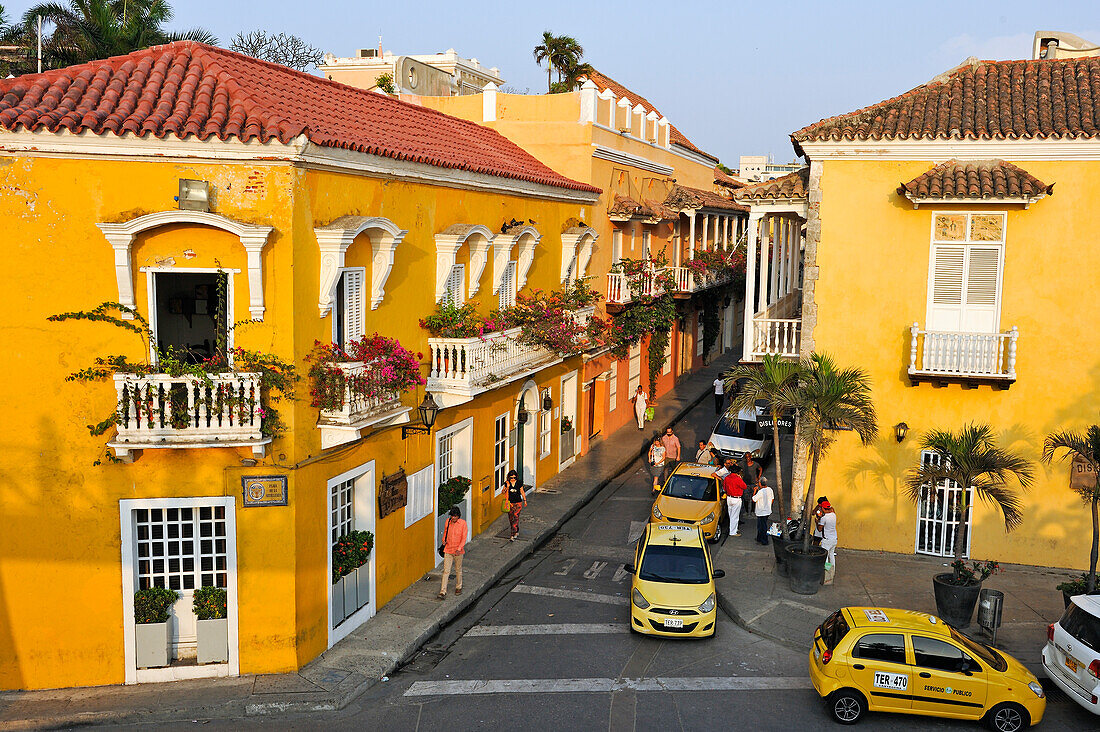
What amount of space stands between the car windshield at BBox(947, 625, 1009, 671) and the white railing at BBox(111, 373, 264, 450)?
370 inches

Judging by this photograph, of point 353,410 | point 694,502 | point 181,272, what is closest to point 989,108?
point 694,502

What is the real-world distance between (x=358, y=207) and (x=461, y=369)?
398cm

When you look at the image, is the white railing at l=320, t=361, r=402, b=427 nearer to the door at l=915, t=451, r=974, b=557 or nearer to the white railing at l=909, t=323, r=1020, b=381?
the white railing at l=909, t=323, r=1020, b=381

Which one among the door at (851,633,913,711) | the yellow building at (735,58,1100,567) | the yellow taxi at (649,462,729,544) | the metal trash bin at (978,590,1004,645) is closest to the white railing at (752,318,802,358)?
the yellow building at (735,58,1100,567)

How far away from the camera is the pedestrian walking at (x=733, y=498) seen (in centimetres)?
1943

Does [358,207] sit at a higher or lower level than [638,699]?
higher

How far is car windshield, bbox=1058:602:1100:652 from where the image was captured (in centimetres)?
1162

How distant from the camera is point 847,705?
467 inches

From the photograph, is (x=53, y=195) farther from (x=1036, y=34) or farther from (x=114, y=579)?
(x=1036, y=34)

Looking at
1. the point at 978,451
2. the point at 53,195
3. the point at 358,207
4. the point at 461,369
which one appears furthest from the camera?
the point at 461,369

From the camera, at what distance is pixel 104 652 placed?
40.9ft

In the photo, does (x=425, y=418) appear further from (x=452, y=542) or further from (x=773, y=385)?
(x=773, y=385)

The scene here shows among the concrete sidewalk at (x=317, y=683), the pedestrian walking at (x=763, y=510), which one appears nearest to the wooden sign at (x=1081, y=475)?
the pedestrian walking at (x=763, y=510)

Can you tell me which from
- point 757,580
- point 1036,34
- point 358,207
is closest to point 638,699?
point 757,580
